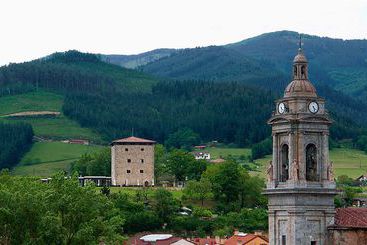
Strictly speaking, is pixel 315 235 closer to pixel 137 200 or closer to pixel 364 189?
pixel 137 200

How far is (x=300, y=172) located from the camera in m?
71.6

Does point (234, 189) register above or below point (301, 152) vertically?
below

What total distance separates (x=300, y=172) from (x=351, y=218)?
4.14 m

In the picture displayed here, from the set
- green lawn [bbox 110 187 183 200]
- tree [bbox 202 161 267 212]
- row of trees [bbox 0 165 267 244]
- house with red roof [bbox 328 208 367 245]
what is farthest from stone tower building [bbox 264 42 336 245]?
green lawn [bbox 110 187 183 200]

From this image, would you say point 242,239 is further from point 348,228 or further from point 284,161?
point 348,228

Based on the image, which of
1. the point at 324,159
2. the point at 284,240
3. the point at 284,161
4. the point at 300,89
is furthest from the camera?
the point at 284,161

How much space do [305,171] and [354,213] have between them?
3914 millimetres

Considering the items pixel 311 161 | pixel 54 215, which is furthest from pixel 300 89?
pixel 54 215

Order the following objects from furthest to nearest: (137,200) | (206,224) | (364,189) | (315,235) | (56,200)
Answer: (364,189) < (137,200) < (206,224) < (56,200) < (315,235)

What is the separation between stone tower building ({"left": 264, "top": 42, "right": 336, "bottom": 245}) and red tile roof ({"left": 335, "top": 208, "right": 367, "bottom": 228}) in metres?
0.63

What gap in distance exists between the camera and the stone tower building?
71062 mm

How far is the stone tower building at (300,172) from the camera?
71.1 meters

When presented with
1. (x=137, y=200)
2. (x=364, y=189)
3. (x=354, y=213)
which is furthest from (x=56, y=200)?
(x=364, y=189)

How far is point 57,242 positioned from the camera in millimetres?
73375
